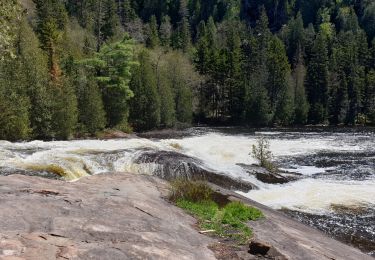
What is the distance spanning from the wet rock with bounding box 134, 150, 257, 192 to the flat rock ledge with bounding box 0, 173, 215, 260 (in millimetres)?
9710

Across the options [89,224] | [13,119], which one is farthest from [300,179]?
[13,119]

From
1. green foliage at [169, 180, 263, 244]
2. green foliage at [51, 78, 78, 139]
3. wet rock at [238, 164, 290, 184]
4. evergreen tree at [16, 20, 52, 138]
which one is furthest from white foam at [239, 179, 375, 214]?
evergreen tree at [16, 20, 52, 138]

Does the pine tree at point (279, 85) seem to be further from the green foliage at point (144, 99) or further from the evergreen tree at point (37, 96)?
the evergreen tree at point (37, 96)

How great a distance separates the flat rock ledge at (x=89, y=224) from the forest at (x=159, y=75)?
334 inches

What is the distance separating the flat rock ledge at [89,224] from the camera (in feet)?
27.8

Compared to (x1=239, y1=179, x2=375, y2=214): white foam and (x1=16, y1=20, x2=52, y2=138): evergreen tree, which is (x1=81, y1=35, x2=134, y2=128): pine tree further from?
(x1=239, y1=179, x2=375, y2=214): white foam

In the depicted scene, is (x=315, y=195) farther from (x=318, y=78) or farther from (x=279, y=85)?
(x=318, y=78)

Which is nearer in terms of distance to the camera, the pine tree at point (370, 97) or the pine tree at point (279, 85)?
the pine tree at point (279, 85)

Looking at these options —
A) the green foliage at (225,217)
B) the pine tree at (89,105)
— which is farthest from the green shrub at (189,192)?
the pine tree at (89,105)

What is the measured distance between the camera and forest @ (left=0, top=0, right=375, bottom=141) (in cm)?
4562

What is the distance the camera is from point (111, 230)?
995 cm

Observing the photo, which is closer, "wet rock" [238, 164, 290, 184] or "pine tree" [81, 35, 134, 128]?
"wet rock" [238, 164, 290, 184]

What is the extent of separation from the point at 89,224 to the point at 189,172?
1470cm

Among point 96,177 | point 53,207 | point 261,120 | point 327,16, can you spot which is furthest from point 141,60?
point 327,16
